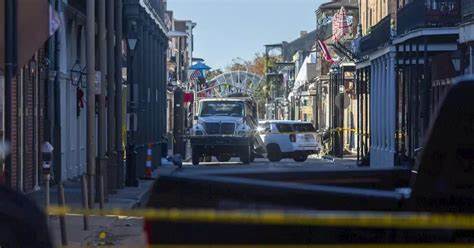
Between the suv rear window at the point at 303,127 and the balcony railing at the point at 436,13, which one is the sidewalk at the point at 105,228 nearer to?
the balcony railing at the point at 436,13

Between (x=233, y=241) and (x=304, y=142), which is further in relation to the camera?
(x=304, y=142)

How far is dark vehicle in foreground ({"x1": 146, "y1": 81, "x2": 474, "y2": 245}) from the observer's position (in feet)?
17.2

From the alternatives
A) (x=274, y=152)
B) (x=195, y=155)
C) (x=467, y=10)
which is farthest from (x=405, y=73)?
(x=274, y=152)

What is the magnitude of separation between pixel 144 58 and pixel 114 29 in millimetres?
4460

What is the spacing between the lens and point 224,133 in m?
36.7

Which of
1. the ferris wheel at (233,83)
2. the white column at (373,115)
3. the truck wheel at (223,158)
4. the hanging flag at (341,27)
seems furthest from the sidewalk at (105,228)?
the ferris wheel at (233,83)

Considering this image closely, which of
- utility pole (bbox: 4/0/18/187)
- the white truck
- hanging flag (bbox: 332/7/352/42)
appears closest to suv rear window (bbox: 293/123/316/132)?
the white truck

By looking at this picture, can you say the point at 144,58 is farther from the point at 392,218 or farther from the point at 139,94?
the point at 392,218

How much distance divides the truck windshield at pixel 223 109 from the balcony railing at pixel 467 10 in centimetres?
1439

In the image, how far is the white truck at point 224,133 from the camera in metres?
36.4

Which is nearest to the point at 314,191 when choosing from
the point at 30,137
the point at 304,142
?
the point at 30,137

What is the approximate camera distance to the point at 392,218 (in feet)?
17.4

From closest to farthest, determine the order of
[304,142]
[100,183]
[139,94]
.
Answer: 1. [100,183]
2. [139,94]
3. [304,142]

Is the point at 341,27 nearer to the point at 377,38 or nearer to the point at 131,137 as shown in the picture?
the point at 377,38
